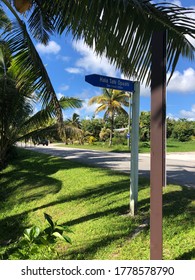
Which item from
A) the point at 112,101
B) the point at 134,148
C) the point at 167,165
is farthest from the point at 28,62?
the point at 112,101

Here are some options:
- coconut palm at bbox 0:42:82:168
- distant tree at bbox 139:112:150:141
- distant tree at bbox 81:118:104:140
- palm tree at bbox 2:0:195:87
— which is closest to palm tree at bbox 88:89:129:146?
distant tree at bbox 139:112:150:141

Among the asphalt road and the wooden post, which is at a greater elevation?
the wooden post

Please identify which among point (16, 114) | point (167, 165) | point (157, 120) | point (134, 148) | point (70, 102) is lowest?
point (167, 165)

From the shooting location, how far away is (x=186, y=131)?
182 feet

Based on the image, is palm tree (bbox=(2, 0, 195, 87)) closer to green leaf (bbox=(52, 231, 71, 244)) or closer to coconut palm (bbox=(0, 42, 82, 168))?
green leaf (bbox=(52, 231, 71, 244))

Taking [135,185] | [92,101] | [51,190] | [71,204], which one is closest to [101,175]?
[51,190]

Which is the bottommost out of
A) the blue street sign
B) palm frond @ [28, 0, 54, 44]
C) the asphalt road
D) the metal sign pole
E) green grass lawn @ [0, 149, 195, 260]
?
green grass lawn @ [0, 149, 195, 260]

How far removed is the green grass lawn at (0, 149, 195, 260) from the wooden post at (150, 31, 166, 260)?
156cm

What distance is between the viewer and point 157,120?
10.4 feet

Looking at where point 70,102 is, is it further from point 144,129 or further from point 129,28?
point 144,129

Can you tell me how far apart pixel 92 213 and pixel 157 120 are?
4131mm

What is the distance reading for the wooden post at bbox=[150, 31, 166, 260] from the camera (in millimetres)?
3172

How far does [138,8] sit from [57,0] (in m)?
1.39

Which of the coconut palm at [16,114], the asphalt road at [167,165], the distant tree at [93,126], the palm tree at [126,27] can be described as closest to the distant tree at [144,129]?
the distant tree at [93,126]
